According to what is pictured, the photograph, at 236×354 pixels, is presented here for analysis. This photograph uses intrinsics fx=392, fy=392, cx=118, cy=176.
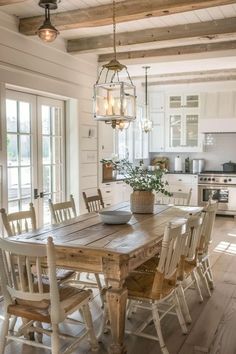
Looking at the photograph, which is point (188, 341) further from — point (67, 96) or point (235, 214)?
point (235, 214)

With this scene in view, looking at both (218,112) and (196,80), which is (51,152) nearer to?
(196,80)

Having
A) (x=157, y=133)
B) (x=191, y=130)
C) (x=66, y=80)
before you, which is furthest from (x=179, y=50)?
(x=157, y=133)

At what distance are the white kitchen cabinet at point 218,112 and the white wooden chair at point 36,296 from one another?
20.9 feet

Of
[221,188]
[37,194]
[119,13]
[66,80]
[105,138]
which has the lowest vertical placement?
[221,188]

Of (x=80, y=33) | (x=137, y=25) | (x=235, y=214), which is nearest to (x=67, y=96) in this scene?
(x=80, y=33)

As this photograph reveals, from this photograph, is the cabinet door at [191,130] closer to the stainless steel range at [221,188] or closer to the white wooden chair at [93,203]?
the stainless steel range at [221,188]

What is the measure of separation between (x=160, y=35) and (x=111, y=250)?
318 cm

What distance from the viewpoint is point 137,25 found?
4.71 m

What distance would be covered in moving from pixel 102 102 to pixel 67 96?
1681 mm

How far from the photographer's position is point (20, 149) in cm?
469

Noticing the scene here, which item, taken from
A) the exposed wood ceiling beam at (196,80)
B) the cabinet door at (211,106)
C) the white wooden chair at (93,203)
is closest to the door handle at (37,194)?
the white wooden chair at (93,203)

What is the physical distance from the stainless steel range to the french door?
3809 millimetres

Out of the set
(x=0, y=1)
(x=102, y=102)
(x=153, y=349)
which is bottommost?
(x=153, y=349)

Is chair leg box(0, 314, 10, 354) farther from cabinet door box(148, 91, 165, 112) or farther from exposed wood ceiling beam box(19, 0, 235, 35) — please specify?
cabinet door box(148, 91, 165, 112)
